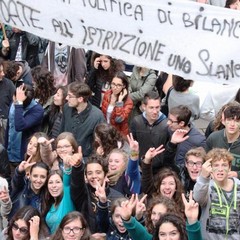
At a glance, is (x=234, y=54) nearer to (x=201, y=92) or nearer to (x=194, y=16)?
(x=194, y=16)

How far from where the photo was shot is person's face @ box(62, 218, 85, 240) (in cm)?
709

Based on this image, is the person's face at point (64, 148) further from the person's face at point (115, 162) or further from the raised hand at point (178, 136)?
the raised hand at point (178, 136)

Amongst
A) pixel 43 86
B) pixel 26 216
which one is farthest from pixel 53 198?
pixel 43 86

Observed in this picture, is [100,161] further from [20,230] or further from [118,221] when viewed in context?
[20,230]

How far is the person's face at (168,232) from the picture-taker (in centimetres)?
657

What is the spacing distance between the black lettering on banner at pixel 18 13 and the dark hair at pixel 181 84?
8.42 ft

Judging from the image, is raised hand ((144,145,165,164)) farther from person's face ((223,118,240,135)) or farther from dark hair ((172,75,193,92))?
dark hair ((172,75,193,92))

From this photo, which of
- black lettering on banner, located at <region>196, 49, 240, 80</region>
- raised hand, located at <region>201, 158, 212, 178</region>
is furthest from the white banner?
raised hand, located at <region>201, 158, 212, 178</region>

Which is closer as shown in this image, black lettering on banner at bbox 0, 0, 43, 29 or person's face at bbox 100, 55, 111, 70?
black lettering on banner at bbox 0, 0, 43, 29

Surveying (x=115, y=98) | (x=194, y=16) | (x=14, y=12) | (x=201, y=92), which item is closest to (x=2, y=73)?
(x=115, y=98)

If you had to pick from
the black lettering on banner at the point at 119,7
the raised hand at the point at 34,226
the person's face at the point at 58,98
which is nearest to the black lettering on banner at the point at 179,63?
the black lettering on banner at the point at 119,7

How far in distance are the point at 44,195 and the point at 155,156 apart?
3.65 feet

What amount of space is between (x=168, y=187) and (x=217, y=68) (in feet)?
4.64

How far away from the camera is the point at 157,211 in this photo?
718 cm
